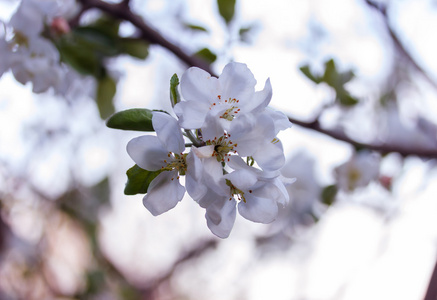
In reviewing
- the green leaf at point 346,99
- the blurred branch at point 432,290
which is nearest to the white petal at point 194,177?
the blurred branch at point 432,290

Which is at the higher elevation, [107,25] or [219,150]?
[219,150]

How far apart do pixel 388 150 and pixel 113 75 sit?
82 cm

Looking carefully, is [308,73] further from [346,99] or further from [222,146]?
[222,146]

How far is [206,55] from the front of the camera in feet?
3.60

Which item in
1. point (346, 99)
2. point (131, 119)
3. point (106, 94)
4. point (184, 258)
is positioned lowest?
point (184, 258)

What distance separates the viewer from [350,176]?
4.32 ft

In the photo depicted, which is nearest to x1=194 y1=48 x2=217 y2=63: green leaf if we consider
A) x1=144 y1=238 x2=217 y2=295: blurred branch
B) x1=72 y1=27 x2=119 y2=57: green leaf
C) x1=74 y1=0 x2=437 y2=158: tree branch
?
x1=74 y1=0 x2=437 y2=158: tree branch

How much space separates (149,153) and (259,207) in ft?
0.58

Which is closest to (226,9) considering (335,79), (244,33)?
(244,33)

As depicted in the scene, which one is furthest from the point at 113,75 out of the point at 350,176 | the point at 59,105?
the point at 59,105

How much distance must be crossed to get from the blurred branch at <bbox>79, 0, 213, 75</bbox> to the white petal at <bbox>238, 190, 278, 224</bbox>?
439mm

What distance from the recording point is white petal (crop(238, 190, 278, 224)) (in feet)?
1.86

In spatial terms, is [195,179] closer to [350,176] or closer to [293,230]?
[350,176]

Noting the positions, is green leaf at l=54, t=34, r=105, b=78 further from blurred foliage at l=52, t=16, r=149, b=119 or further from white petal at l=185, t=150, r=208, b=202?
white petal at l=185, t=150, r=208, b=202
